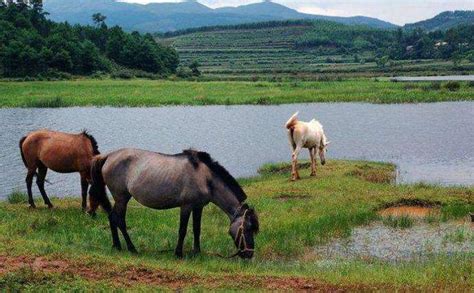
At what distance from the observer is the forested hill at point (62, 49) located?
86.1m

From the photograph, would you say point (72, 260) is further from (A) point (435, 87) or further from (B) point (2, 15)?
(B) point (2, 15)

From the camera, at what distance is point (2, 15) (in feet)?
337

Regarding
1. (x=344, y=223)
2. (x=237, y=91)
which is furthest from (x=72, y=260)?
(x=237, y=91)

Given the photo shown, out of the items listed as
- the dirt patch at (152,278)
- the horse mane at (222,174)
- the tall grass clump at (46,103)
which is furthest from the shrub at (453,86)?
the dirt patch at (152,278)

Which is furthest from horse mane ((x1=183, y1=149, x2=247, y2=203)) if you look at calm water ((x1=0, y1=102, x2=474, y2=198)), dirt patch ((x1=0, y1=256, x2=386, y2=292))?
calm water ((x1=0, y1=102, x2=474, y2=198))

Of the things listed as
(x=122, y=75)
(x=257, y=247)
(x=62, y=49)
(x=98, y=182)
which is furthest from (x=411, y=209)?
(x=122, y=75)

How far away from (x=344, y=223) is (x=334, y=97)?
50.8 m

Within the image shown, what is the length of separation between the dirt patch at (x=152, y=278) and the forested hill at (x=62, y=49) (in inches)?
3140

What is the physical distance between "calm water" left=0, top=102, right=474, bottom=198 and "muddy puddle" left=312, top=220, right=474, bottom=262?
886 cm

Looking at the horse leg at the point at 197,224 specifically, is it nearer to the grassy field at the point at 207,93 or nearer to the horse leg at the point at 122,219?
the horse leg at the point at 122,219

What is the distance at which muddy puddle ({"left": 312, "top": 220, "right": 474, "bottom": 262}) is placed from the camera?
45.9ft

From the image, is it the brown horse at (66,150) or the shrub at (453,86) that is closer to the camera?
the brown horse at (66,150)

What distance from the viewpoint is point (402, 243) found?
49.2 ft

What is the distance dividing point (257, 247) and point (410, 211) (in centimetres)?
643
